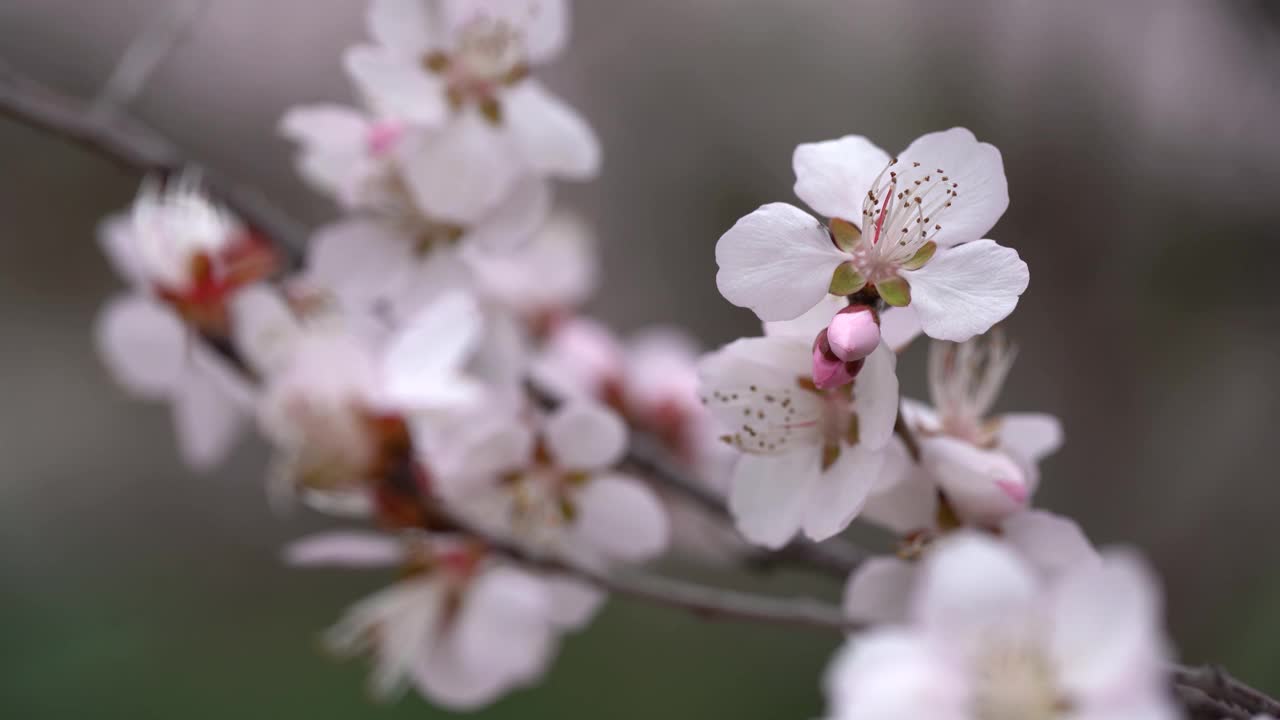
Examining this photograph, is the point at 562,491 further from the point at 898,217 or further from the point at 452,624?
the point at 898,217

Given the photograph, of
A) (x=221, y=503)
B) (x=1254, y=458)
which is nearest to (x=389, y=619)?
(x=1254, y=458)

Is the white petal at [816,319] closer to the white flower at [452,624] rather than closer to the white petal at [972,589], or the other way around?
the white petal at [972,589]

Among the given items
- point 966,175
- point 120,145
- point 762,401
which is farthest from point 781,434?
point 120,145

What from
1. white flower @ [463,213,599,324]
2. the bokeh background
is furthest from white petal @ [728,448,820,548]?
the bokeh background

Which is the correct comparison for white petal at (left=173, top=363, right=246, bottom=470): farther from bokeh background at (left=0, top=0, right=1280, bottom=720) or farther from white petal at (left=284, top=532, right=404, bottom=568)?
bokeh background at (left=0, top=0, right=1280, bottom=720)

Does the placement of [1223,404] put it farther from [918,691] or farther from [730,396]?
[918,691]
